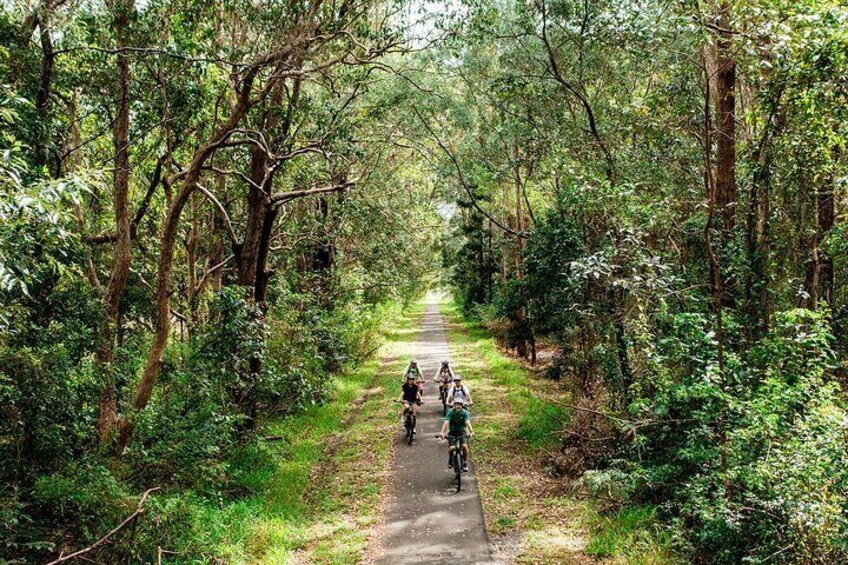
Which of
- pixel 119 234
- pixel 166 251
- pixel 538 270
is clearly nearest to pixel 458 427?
pixel 166 251

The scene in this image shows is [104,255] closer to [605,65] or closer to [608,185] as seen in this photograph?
[608,185]

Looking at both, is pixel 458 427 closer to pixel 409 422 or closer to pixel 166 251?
pixel 409 422

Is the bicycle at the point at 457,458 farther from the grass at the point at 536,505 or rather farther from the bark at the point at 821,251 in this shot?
the bark at the point at 821,251

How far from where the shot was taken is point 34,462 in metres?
7.28

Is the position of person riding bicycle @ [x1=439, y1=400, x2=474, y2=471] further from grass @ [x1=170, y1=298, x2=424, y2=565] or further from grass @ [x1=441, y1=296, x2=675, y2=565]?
grass @ [x1=170, y1=298, x2=424, y2=565]

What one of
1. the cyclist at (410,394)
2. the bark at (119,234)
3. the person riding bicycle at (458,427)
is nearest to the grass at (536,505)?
the person riding bicycle at (458,427)

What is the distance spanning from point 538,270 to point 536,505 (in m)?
7.48

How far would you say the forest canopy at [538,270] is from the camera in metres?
6.59

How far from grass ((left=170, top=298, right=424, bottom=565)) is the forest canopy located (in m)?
0.48

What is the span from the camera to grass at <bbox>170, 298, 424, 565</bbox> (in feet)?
26.4

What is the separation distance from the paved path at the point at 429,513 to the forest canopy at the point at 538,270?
2.21m

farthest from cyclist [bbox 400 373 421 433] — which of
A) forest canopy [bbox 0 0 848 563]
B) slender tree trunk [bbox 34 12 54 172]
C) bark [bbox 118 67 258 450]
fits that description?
slender tree trunk [bbox 34 12 54 172]

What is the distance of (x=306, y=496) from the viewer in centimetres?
1048

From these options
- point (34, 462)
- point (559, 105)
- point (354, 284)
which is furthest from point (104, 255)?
point (559, 105)
